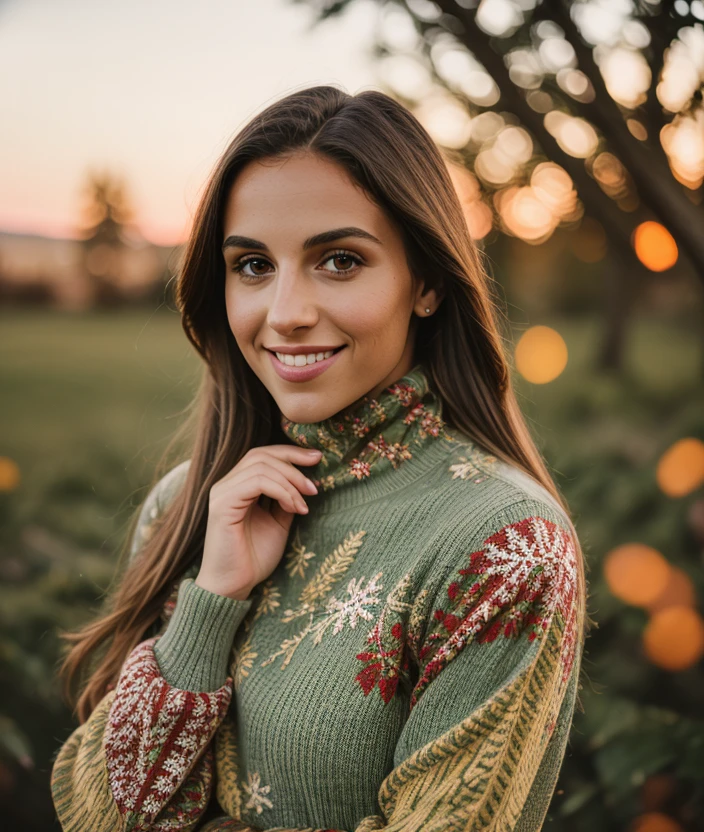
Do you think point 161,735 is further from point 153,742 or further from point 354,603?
point 354,603

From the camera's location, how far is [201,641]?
1455 millimetres

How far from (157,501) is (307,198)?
90 cm

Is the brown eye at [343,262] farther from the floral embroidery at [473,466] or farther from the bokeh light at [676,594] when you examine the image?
the bokeh light at [676,594]

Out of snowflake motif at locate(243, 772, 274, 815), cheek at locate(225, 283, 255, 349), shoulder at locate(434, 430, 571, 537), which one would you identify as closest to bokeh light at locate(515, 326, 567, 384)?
shoulder at locate(434, 430, 571, 537)

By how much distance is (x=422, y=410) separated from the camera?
155 cm

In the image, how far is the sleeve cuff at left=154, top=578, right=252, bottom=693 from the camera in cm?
145

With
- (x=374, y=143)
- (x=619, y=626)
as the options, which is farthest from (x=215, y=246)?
(x=619, y=626)

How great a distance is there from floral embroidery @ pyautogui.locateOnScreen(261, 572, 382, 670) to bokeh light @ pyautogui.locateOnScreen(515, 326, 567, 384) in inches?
74.3

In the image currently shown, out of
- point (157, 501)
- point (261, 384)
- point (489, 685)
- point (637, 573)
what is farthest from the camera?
point (637, 573)

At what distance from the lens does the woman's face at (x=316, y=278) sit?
55.0 inches

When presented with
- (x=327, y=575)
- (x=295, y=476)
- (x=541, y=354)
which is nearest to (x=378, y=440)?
(x=295, y=476)

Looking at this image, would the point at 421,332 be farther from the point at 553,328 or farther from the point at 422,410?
the point at 553,328

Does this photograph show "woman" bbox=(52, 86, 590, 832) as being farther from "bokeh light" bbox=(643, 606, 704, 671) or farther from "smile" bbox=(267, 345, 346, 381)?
"bokeh light" bbox=(643, 606, 704, 671)

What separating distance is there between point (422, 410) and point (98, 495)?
216 centimetres
